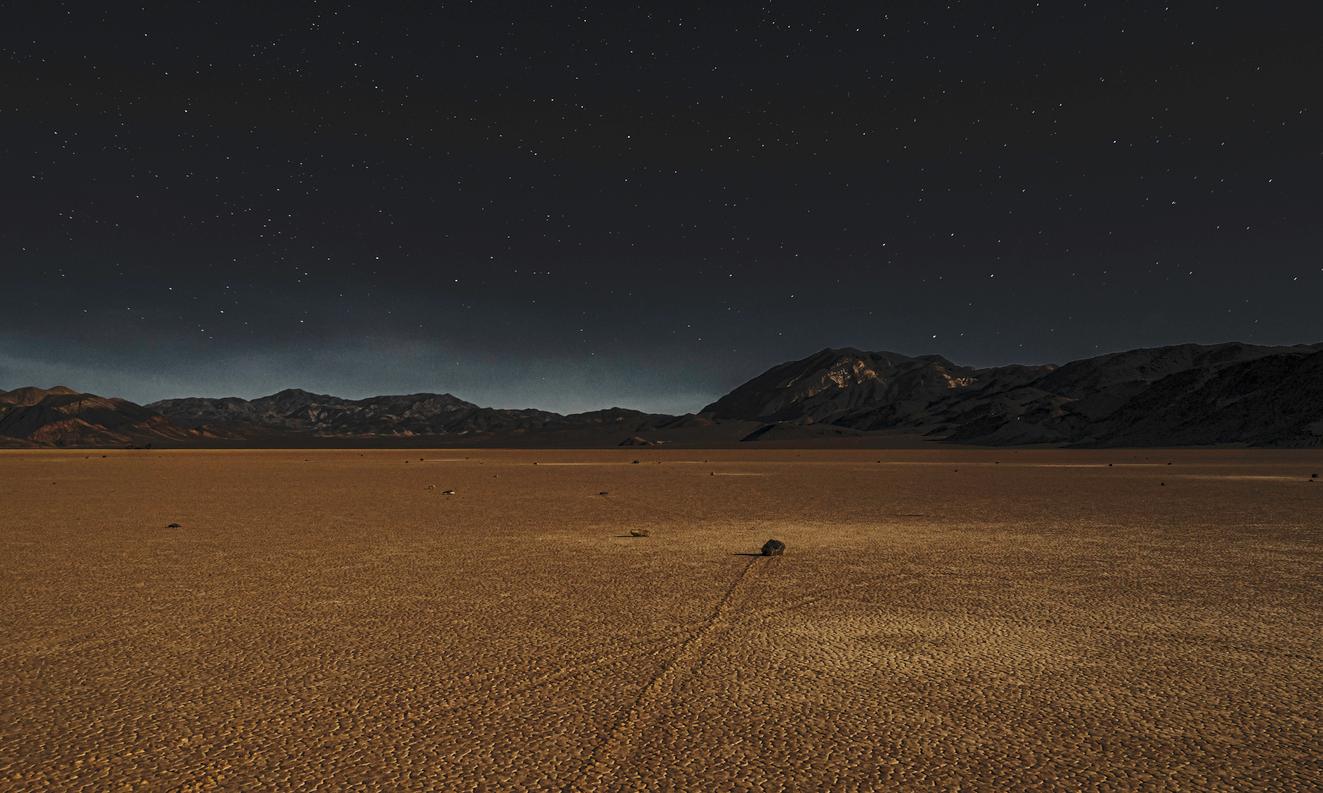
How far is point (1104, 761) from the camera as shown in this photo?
455 cm

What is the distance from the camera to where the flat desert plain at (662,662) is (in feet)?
14.8

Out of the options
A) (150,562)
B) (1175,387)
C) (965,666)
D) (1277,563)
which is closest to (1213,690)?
(965,666)

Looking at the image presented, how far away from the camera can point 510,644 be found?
Answer: 7.02 metres

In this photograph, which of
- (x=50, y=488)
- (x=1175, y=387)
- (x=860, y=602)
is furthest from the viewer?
(x=1175, y=387)

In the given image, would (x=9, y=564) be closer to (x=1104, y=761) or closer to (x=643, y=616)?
(x=643, y=616)

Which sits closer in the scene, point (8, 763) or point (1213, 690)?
point (8, 763)

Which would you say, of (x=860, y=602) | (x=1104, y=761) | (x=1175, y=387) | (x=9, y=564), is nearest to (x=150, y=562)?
(x=9, y=564)

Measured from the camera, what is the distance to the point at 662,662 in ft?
21.1

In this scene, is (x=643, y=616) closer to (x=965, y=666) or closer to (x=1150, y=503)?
(x=965, y=666)

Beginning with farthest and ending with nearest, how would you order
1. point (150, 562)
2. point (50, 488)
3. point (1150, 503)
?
1. point (50, 488)
2. point (1150, 503)
3. point (150, 562)

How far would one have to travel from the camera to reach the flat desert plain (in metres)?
4.51

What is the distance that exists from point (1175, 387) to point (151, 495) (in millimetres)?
141508

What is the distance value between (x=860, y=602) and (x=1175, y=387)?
144m

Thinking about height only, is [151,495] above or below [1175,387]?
below
